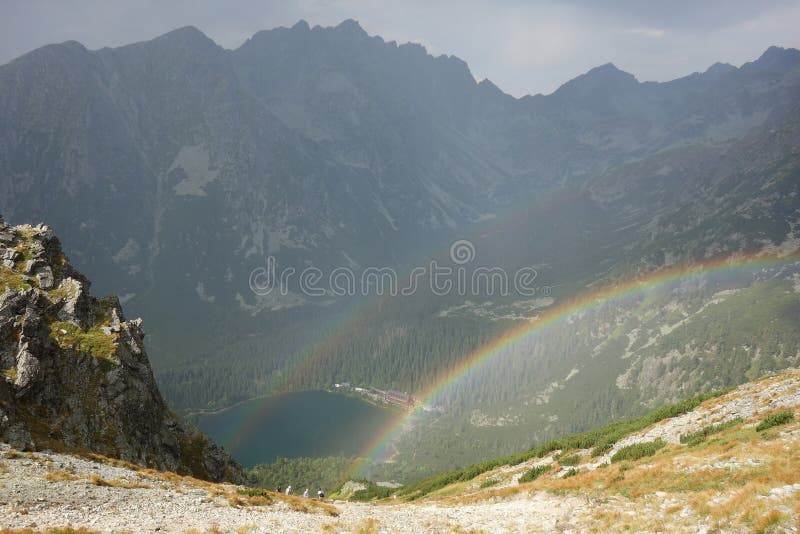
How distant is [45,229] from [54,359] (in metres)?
25.6

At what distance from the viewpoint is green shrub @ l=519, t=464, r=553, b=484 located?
43031mm

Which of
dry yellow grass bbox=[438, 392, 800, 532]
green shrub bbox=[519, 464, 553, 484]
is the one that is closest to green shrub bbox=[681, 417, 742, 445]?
dry yellow grass bbox=[438, 392, 800, 532]

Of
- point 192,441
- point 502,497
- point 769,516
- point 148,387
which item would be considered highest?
point 769,516

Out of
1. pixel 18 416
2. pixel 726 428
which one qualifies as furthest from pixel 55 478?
pixel 726 428

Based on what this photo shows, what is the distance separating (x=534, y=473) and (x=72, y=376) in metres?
47.7

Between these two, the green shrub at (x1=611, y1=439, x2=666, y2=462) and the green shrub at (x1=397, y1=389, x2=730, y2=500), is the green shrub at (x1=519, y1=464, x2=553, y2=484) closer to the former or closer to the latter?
the green shrub at (x1=397, y1=389, x2=730, y2=500)

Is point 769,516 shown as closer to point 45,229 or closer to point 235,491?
point 235,491

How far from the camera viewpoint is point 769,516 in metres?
20.4

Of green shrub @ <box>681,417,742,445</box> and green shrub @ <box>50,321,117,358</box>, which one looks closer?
green shrub @ <box>681,417,742,445</box>

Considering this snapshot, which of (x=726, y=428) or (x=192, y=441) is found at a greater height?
(x=726, y=428)

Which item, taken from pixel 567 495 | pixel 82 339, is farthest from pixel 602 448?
pixel 82 339

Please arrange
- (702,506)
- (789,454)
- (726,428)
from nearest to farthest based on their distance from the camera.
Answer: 1. (702,506)
2. (789,454)
3. (726,428)

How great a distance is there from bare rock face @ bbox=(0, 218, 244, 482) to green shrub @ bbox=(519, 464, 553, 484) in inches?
1493

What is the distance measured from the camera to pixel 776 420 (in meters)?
32.7
